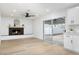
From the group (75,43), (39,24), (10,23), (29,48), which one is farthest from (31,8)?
(75,43)

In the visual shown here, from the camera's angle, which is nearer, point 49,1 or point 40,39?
point 49,1

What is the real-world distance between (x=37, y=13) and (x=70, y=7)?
2.59 ft

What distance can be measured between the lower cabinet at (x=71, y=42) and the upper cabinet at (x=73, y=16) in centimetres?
36

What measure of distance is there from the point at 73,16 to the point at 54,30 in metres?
0.56

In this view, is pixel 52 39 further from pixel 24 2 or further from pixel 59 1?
pixel 24 2

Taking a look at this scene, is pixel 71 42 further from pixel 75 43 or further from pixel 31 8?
pixel 31 8

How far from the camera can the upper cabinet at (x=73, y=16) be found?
246 centimetres

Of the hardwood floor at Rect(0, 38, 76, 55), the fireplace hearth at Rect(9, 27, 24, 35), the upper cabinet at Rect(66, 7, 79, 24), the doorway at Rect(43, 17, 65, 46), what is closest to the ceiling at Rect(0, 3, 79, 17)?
the upper cabinet at Rect(66, 7, 79, 24)

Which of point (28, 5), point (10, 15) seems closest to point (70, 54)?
point (28, 5)

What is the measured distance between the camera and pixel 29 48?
256 cm

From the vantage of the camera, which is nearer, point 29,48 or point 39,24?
point 29,48

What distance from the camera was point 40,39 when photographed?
276 centimetres

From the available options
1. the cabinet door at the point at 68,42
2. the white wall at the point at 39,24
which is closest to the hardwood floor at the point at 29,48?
the cabinet door at the point at 68,42

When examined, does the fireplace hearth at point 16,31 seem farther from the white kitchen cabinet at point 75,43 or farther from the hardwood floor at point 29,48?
the white kitchen cabinet at point 75,43
